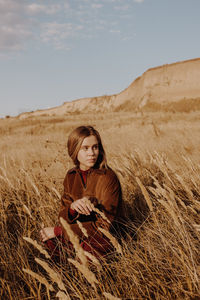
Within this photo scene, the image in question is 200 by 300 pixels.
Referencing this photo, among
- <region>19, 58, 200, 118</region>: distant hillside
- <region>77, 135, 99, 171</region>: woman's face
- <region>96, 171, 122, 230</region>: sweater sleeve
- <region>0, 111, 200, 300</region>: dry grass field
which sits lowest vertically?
<region>0, 111, 200, 300</region>: dry grass field

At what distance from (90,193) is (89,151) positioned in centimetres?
33

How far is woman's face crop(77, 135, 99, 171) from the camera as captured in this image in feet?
6.23

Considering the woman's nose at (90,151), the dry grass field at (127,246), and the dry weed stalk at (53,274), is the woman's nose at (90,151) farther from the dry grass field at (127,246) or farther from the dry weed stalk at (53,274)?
the dry weed stalk at (53,274)

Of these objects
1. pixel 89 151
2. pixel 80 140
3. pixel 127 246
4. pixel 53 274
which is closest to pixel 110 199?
pixel 127 246

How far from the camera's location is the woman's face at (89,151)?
1.90 meters

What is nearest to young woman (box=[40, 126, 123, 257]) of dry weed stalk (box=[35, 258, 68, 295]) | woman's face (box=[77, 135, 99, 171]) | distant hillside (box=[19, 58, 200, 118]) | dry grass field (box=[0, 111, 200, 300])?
woman's face (box=[77, 135, 99, 171])

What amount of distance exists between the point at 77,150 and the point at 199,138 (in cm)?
407

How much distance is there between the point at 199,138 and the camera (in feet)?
17.2

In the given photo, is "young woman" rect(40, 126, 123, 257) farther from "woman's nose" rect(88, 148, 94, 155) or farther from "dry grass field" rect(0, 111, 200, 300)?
"dry grass field" rect(0, 111, 200, 300)

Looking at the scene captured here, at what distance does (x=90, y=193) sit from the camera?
1.83 m

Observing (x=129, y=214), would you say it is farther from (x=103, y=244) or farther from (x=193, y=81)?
(x=193, y=81)

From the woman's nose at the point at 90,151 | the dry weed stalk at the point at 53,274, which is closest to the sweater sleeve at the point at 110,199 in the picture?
the woman's nose at the point at 90,151

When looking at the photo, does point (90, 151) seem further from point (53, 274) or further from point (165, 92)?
point (165, 92)

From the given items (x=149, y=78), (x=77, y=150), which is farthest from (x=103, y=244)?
(x=149, y=78)
